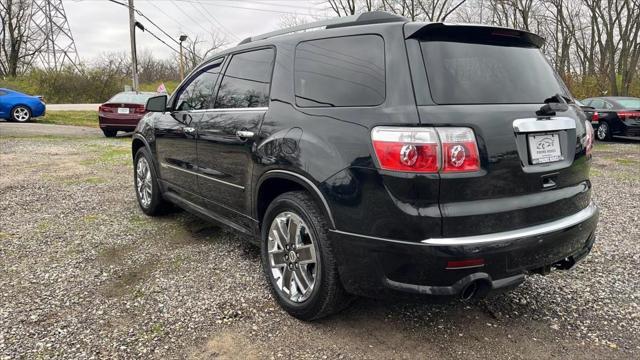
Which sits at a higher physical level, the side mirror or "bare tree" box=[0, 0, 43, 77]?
"bare tree" box=[0, 0, 43, 77]

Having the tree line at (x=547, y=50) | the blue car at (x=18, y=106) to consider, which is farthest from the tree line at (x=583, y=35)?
the blue car at (x=18, y=106)

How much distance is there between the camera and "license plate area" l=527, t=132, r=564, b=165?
2363 millimetres

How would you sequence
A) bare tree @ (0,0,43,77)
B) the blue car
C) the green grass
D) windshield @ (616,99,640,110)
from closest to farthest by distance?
windshield @ (616,99,640,110), the blue car, the green grass, bare tree @ (0,0,43,77)

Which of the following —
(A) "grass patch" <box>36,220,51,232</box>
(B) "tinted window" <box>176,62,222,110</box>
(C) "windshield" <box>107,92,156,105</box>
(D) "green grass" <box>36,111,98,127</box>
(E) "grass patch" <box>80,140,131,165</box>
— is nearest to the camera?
(B) "tinted window" <box>176,62,222,110</box>

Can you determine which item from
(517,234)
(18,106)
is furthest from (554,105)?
(18,106)

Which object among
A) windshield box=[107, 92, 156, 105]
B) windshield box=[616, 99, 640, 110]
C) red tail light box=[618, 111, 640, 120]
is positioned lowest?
red tail light box=[618, 111, 640, 120]

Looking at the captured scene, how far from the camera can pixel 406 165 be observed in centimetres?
215

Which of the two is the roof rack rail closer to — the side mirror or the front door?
the front door

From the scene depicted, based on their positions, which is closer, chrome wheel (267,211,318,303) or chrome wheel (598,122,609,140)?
chrome wheel (267,211,318,303)

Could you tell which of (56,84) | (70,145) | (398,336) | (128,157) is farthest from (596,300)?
(56,84)

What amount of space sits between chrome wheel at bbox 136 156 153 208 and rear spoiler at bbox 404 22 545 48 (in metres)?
3.56

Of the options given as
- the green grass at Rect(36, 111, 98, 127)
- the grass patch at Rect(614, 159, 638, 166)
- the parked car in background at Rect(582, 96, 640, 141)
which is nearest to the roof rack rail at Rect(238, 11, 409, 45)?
the grass patch at Rect(614, 159, 638, 166)

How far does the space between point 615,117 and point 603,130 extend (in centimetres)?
58

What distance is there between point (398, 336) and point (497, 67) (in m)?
1.62
